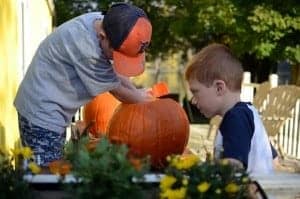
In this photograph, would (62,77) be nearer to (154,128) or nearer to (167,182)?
(154,128)

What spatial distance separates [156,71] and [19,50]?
66.4 ft

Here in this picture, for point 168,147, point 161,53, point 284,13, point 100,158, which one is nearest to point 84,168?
point 100,158

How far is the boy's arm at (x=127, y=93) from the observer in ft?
9.76

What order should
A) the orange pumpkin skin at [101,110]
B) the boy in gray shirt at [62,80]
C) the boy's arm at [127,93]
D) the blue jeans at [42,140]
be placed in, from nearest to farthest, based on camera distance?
the boy in gray shirt at [62,80], the blue jeans at [42,140], the boy's arm at [127,93], the orange pumpkin skin at [101,110]

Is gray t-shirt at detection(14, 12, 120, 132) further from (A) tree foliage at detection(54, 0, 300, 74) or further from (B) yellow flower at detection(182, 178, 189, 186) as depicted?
(A) tree foliage at detection(54, 0, 300, 74)

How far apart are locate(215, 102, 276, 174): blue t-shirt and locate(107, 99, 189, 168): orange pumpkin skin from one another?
0.57m

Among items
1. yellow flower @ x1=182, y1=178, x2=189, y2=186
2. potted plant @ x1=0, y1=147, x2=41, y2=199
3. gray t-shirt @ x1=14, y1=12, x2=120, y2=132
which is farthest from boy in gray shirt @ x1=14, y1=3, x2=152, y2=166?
yellow flower @ x1=182, y1=178, x2=189, y2=186

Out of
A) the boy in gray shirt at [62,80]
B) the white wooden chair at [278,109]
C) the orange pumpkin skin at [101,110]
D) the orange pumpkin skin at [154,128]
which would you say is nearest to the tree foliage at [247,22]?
the white wooden chair at [278,109]

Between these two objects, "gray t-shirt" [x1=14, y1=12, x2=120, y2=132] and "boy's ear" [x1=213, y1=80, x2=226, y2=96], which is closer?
"boy's ear" [x1=213, y1=80, x2=226, y2=96]

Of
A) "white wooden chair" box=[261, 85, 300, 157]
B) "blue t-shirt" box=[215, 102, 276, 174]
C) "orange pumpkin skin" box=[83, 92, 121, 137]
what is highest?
"blue t-shirt" box=[215, 102, 276, 174]

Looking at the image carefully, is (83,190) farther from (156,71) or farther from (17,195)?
(156,71)

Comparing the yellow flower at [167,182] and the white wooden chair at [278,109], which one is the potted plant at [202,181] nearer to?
the yellow flower at [167,182]

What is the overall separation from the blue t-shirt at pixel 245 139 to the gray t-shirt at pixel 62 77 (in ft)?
1.96

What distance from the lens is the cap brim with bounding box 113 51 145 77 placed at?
244cm
